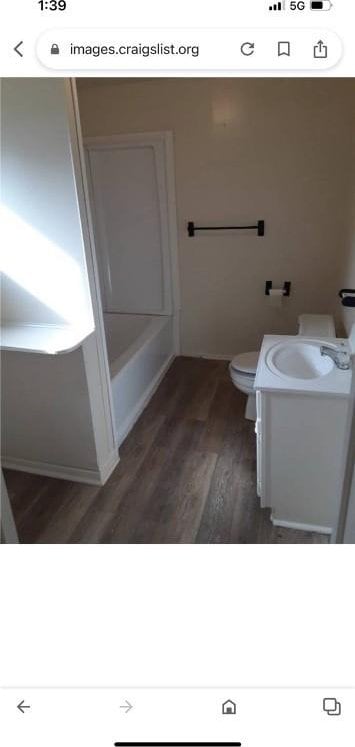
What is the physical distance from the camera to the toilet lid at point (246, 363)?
221 centimetres

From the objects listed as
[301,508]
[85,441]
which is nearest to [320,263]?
[301,508]

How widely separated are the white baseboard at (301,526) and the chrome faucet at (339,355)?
2.13ft

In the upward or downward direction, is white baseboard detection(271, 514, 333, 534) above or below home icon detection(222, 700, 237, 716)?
below

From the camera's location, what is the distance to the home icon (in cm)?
42

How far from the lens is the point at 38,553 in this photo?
1.57ft

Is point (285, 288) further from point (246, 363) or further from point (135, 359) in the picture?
point (135, 359)

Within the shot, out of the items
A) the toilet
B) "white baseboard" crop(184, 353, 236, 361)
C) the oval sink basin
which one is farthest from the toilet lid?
"white baseboard" crop(184, 353, 236, 361)

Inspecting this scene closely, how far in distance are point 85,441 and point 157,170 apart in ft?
6.22
